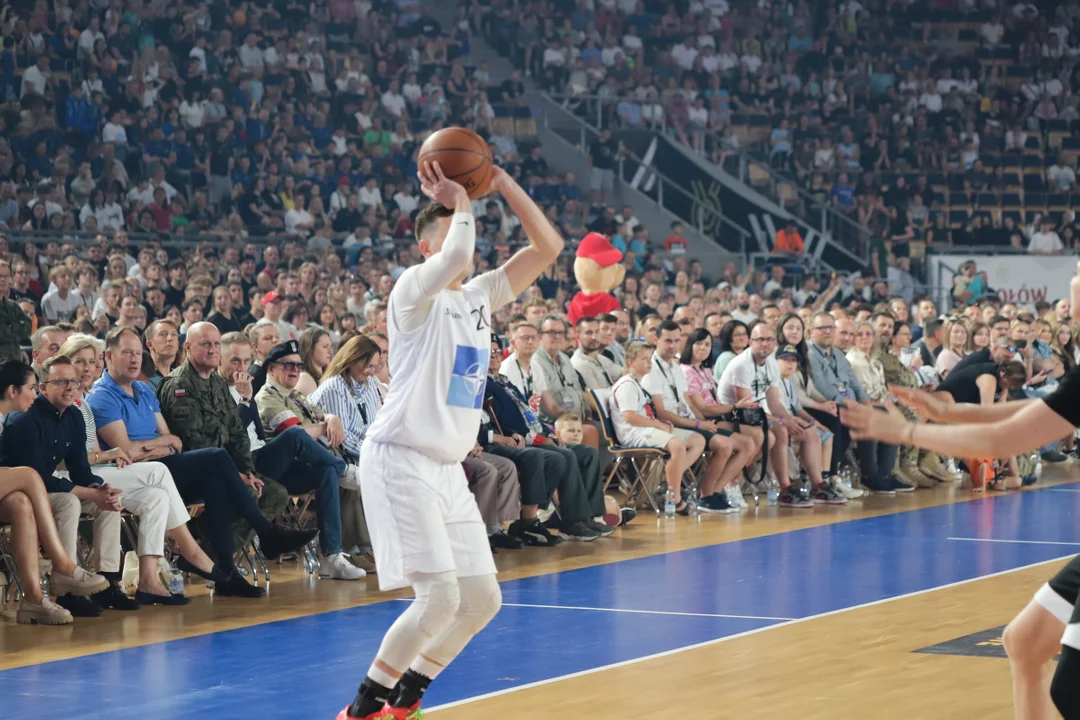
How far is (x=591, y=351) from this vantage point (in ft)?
43.5

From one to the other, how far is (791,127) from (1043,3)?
7.46 meters

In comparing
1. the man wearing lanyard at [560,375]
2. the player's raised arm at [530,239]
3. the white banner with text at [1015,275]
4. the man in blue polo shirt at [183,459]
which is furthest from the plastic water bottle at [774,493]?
the white banner with text at [1015,275]

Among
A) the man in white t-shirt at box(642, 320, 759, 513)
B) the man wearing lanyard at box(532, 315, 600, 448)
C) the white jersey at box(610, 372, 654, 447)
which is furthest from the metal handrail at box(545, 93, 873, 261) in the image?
the man wearing lanyard at box(532, 315, 600, 448)

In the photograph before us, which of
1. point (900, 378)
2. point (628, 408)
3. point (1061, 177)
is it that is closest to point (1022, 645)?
point (628, 408)

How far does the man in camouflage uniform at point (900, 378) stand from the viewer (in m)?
15.4

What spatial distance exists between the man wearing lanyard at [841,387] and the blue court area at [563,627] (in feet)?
8.82

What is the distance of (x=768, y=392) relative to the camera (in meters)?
13.7

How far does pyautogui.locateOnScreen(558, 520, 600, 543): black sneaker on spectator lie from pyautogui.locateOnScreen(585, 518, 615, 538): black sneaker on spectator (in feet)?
0.17

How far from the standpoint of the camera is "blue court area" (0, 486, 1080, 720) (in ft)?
21.1

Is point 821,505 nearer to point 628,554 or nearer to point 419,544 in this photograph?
point 628,554

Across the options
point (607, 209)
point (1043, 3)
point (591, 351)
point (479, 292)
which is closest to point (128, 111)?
point (607, 209)

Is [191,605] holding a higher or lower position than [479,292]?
lower

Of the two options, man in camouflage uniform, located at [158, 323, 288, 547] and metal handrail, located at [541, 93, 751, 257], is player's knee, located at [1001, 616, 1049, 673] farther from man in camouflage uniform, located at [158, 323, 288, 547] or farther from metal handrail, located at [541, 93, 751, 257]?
metal handrail, located at [541, 93, 751, 257]

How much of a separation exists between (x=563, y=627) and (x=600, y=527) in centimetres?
360
